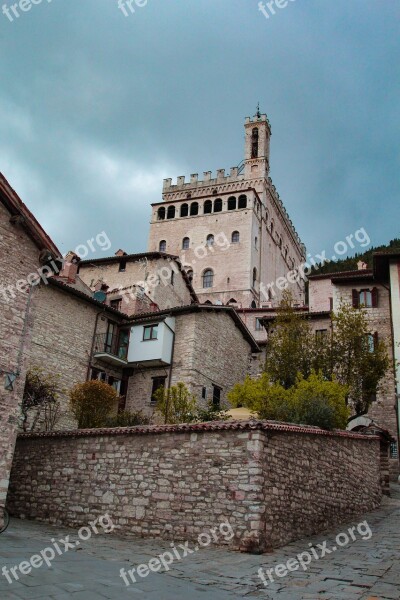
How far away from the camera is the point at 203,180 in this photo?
210ft

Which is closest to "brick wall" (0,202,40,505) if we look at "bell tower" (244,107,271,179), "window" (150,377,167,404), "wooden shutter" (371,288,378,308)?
"window" (150,377,167,404)

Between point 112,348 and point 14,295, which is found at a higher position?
point 112,348

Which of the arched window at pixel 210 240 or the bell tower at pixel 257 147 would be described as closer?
the arched window at pixel 210 240

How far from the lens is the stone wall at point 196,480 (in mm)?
11406

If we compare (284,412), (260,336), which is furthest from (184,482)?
(260,336)

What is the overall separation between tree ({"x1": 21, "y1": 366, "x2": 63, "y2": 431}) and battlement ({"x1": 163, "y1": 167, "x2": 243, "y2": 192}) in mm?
45323

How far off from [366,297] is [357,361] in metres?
7.52

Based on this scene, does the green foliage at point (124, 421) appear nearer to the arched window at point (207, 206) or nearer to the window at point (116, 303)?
the window at point (116, 303)

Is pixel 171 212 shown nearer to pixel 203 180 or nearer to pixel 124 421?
pixel 203 180

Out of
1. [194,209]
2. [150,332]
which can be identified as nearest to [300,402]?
[150,332]

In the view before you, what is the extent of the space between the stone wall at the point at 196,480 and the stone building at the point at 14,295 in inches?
91.0

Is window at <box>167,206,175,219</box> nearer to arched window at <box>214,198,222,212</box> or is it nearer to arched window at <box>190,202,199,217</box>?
arched window at <box>190,202,199,217</box>

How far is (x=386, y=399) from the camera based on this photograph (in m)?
26.6

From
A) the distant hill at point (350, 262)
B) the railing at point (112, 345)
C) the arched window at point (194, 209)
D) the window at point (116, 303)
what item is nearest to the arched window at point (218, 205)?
the arched window at point (194, 209)
